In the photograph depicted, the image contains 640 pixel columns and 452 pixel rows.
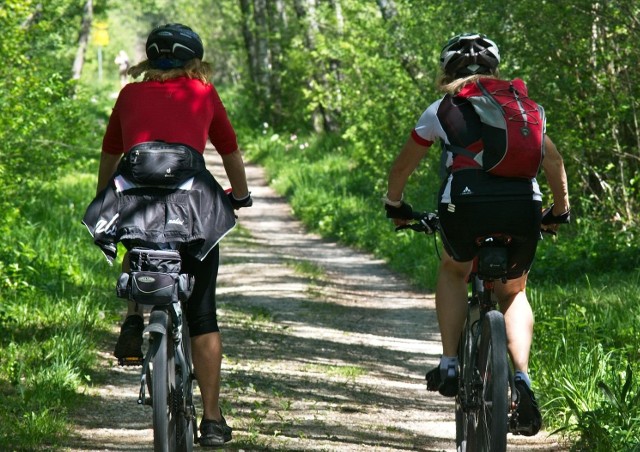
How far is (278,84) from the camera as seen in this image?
34062mm

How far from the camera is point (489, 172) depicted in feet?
14.4

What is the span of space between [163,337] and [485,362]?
50.9 inches

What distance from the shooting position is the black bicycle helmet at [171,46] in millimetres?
4633

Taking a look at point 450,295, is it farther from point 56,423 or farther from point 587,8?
point 587,8

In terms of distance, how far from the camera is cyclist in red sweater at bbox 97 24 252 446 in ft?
15.0

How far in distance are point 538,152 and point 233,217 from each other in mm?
1284

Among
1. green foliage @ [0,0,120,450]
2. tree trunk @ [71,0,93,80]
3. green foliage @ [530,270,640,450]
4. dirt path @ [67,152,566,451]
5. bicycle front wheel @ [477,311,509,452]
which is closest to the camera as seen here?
bicycle front wheel @ [477,311,509,452]

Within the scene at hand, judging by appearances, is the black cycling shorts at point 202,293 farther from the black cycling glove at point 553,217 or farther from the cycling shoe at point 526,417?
the black cycling glove at point 553,217

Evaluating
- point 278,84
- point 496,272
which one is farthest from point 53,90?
point 278,84

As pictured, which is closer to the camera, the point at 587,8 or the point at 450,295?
the point at 450,295

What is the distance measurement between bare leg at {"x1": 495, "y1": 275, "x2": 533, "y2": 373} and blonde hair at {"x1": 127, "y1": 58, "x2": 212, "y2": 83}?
1.58m

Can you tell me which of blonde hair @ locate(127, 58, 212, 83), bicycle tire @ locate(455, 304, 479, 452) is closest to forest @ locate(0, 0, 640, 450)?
bicycle tire @ locate(455, 304, 479, 452)

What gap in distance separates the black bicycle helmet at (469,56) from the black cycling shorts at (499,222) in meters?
0.66

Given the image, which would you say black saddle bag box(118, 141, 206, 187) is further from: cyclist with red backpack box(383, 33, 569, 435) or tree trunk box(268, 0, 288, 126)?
tree trunk box(268, 0, 288, 126)
